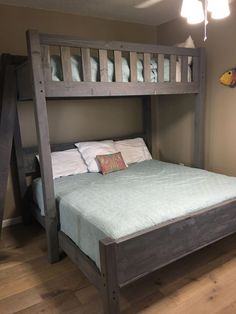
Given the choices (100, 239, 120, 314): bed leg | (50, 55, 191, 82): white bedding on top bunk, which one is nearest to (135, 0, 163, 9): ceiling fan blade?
(50, 55, 191, 82): white bedding on top bunk

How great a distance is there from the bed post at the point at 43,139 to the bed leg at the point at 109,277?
79cm

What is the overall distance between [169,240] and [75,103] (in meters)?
2.05

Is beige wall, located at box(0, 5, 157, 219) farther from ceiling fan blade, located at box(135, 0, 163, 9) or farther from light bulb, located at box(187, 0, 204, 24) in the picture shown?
light bulb, located at box(187, 0, 204, 24)

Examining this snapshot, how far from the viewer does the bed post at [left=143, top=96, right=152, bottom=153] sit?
3.53m

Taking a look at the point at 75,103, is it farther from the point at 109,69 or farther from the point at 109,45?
the point at 109,45

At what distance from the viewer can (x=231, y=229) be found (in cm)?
204

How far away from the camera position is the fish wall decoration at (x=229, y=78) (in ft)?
8.71

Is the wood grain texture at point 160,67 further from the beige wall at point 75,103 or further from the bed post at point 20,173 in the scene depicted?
the bed post at point 20,173

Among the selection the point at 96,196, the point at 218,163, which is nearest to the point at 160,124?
the point at 218,163

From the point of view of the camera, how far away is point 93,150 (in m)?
2.99

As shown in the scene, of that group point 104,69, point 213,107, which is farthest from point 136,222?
point 213,107

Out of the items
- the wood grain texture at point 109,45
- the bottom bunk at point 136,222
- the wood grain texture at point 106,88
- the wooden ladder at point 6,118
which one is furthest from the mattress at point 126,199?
the wood grain texture at point 109,45

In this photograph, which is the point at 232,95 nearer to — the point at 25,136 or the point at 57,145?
the point at 57,145

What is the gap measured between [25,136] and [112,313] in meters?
2.07
